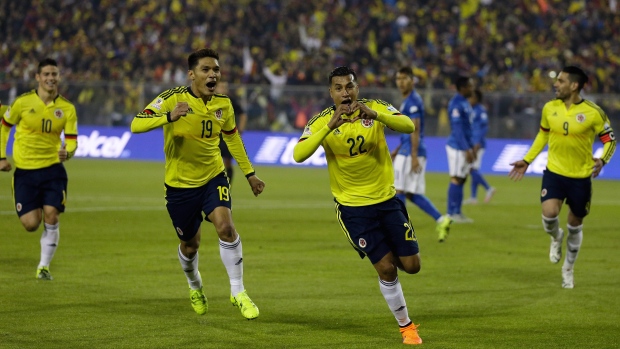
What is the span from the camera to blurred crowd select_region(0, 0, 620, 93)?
33.7 metres

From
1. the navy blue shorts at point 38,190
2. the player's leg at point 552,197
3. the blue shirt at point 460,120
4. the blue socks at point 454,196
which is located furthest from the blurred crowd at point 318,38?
the navy blue shorts at point 38,190

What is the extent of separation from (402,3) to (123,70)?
10519 mm

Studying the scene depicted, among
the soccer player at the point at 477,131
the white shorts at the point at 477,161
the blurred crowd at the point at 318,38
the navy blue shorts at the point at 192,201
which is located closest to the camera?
the navy blue shorts at the point at 192,201

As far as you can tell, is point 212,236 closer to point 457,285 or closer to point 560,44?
point 457,285

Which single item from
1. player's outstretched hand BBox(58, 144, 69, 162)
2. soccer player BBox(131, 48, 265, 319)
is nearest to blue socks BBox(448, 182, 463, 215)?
player's outstretched hand BBox(58, 144, 69, 162)

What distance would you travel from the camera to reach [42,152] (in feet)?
37.1

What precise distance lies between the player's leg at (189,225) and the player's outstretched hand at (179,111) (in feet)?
3.38

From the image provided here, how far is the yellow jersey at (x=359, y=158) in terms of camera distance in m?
7.98

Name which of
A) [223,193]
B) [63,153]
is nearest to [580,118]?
[223,193]

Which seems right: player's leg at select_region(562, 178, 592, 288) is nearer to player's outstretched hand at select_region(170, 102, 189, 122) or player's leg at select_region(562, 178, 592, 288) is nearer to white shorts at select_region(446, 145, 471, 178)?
player's outstretched hand at select_region(170, 102, 189, 122)

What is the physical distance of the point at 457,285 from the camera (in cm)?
1102

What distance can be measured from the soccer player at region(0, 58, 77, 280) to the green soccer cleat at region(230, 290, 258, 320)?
9.92ft

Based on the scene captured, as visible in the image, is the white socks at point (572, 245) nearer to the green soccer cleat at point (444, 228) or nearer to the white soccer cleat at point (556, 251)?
the white soccer cleat at point (556, 251)

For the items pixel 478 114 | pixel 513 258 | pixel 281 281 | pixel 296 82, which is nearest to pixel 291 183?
pixel 478 114
